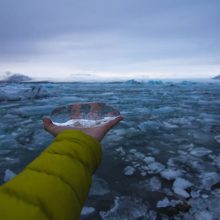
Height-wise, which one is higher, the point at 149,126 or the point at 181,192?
the point at 181,192

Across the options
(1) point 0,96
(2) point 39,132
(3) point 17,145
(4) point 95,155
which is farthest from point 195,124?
(1) point 0,96

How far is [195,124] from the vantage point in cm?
483

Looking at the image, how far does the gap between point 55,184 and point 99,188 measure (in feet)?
4.90

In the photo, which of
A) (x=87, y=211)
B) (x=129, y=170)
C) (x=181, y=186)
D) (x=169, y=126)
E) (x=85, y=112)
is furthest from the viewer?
(x=169, y=126)

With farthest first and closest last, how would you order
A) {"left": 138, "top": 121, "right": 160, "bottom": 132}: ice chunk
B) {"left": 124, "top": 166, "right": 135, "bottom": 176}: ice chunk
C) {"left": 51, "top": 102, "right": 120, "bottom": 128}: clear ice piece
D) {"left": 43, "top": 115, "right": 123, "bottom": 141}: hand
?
{"left": 138, "top": 121, "right": 160, "bottom": 132}: ice chunk → {"left": 124, "top": 166, "right": 135, "bottom": 176}: ice chunk → {"left": 51, "top": 102, "right": 120, "bottom": 128}: clear ice piece → {"left": 43, "top": 115, "right": 123, "bottom": 141}: hand

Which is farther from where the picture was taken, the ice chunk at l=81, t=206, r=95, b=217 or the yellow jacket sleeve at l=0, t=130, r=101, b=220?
the ice chunk at l=81, t=206, r=95, b=217

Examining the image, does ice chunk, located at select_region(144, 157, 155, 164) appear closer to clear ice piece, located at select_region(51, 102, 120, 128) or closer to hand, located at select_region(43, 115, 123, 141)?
clear ice piece, located at select_region(51, 102, 120, 128)

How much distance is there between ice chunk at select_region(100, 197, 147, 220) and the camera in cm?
169

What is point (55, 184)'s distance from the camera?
0.67 metres

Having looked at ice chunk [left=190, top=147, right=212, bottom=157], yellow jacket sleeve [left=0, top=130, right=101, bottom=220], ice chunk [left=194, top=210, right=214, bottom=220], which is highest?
yellow jacket sleeve [left=0, top=130, right=101, bottom=220]

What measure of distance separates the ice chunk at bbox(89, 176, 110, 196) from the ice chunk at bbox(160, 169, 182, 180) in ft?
1.93

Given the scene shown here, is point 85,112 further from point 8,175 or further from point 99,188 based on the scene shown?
point 8,175

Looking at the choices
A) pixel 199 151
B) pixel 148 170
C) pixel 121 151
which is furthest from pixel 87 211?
pixel 199 151

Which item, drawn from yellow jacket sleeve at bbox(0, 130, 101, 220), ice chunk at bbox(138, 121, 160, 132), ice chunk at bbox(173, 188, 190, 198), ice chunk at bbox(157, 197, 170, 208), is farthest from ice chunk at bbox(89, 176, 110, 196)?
ice chunk at bbox(138, 121, 160, 132)
